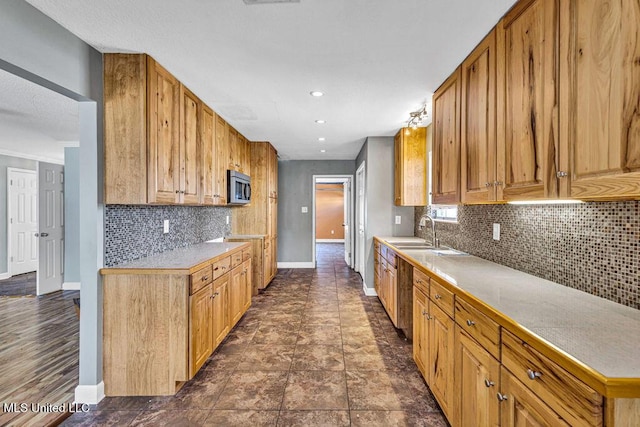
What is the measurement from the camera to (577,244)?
5.04ft

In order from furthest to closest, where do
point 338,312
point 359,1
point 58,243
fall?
1. point 58,243
2. point 338,312
3. point 359,1

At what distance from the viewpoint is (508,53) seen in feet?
5.41

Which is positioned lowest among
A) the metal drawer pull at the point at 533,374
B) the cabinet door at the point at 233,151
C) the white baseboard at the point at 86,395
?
the white baseboard at the point at 86,395

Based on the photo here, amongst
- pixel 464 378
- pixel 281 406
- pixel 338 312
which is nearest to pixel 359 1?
pixel 464 378

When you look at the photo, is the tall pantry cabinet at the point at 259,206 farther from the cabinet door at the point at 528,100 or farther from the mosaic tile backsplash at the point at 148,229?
the cabinet door at the point at 528,100

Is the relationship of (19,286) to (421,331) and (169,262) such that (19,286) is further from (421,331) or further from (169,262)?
(421,331)

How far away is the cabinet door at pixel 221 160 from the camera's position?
11.8 ft

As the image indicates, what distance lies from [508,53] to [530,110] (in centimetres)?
43

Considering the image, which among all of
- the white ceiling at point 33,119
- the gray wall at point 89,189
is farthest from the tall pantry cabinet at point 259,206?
the gray wall at point 89,189

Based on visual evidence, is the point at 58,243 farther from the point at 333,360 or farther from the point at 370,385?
the point at 370,385

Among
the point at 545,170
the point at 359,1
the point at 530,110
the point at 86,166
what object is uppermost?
the point at 359,1

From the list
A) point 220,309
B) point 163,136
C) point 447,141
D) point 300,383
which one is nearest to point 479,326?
point 300,383

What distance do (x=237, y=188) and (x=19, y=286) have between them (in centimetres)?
429

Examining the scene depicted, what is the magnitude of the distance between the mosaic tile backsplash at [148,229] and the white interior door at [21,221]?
4.10 m
